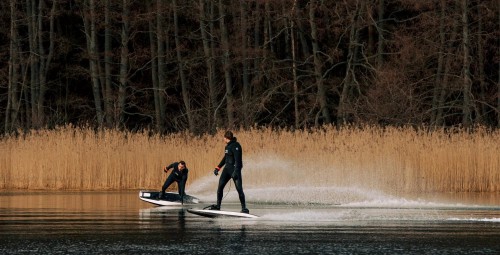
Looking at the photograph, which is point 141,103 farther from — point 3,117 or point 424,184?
point 424,184

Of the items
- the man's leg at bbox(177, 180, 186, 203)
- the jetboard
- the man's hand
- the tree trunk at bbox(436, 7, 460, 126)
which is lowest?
the jetboard

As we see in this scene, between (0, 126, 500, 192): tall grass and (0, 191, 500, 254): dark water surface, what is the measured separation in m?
4.98

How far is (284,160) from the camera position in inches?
1350

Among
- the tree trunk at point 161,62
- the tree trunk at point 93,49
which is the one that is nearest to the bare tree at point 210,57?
the tree trunk at point 161,62

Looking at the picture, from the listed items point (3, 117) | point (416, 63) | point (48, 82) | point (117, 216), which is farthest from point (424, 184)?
point (3, 117)

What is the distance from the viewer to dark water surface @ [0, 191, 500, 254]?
1706cm

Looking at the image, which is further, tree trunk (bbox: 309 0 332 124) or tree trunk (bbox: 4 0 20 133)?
tree trunk (bbox: 4 0 20 133)

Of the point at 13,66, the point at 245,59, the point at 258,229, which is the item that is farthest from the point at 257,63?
the point at 258,229

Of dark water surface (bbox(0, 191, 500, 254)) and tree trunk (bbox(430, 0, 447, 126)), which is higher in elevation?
tree trunk (bbox(430, 0, 447, 126))

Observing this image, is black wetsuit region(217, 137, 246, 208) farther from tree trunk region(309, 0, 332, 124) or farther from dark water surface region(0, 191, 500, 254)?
tree trunk region(309, 0, 332, 124)

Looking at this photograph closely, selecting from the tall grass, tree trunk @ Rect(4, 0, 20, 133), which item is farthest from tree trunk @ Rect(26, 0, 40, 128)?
A: the tall grass

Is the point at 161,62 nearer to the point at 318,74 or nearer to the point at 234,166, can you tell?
the point at 318,74

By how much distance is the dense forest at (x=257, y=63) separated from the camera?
49188 mm

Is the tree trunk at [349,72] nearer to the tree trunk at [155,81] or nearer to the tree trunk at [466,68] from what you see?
the tree trunk at [466,68]
